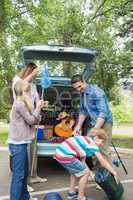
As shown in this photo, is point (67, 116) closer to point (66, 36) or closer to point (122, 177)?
point (122, 177)

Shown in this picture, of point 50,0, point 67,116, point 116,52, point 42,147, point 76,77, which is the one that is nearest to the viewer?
point 76,77

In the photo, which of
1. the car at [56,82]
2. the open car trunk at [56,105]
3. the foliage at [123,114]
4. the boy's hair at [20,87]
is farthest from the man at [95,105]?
the foliage at [123,114]

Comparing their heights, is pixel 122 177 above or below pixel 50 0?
below

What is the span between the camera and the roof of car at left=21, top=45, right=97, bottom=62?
9.00 metres

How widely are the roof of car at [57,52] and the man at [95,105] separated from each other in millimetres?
1581

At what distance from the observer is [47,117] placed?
9.75 meters

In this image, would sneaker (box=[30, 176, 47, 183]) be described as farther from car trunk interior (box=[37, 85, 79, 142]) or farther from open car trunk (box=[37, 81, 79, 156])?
car trunk interior (box=[37, 85, 79, 142])

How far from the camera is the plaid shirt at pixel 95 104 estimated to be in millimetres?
7410

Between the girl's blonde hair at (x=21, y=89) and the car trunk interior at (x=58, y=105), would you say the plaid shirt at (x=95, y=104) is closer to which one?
the girl's blonde hair at (x=21, y=89)

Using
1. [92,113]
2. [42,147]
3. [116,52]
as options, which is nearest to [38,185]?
[42,147]

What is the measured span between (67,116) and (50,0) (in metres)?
15.9

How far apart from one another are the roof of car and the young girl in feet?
9.38

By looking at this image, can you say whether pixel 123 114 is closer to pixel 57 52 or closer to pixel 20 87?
pixel 57 52

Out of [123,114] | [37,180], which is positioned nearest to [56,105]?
[37,180]
